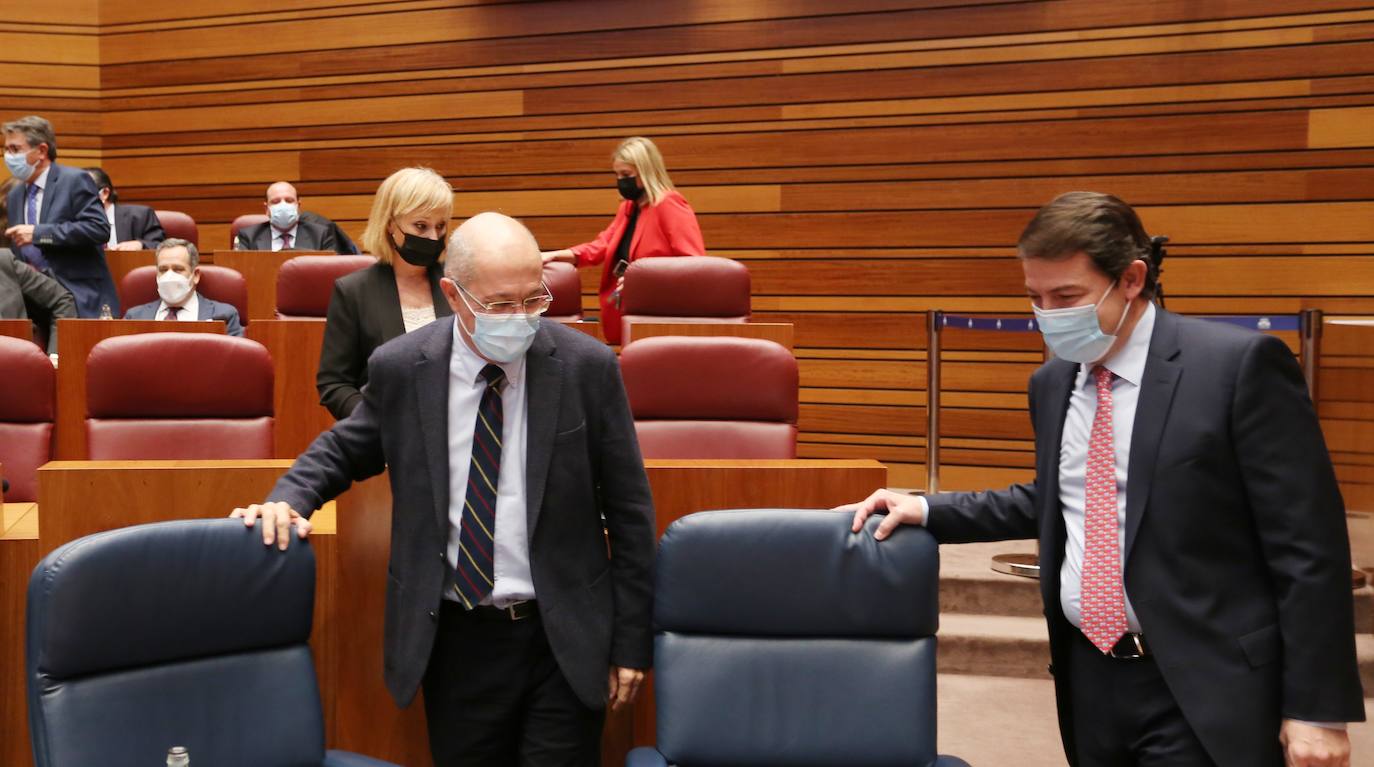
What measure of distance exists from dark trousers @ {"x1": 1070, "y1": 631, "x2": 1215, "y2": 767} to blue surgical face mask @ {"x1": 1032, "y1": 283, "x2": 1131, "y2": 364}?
31 centimetres

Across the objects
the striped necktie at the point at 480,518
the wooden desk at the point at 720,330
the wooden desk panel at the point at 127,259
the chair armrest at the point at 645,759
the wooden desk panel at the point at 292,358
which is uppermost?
the wooden desk panel at the point at 127,259

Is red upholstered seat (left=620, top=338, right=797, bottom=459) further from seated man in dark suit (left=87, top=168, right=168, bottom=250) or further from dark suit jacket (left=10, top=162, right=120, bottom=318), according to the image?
seated man in dark suit (left=87, top=168, right=168, bottom=250)

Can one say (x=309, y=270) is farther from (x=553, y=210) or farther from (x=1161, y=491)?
(x=1161, y=491)

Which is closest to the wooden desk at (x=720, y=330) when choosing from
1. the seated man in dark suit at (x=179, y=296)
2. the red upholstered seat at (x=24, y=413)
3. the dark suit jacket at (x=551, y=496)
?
the seated man in dark suit at (x=179, y=296)

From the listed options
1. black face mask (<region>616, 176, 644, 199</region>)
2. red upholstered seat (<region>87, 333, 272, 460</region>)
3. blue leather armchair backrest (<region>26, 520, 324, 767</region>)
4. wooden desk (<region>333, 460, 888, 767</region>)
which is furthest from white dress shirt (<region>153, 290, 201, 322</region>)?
blue leather armchair backrest (<region>26, 520, 324, 767</region>)

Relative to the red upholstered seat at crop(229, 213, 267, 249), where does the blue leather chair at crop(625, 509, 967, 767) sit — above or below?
below

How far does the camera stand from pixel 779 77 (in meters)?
4.50

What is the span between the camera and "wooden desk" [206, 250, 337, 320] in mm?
4133

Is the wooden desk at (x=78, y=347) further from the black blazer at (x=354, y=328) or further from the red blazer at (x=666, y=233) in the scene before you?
the red blazer at (x=666, y=233)

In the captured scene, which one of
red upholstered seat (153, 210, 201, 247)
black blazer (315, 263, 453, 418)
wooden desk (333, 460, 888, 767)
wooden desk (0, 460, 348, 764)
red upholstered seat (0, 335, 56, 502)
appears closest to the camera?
wooden desk (0, 460, 348, 764)

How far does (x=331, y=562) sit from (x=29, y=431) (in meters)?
1.25

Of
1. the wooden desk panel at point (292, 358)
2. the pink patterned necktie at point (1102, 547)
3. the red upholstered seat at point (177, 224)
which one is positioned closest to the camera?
the pink patterned necktie at point (1102, 547)

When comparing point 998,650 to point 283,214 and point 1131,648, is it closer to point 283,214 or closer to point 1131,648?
point 1131,648

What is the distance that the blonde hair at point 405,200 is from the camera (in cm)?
215
